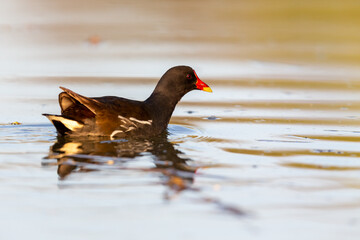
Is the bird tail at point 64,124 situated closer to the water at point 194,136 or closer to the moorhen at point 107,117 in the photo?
the moorhen at point 107,117

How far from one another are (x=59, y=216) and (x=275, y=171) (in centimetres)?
217

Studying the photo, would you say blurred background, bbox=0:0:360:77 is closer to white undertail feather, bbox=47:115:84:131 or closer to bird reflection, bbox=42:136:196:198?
white undertail feather, bbox=47:115:84:131

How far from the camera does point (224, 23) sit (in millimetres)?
16719

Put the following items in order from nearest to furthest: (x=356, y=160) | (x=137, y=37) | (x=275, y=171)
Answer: (x=275, y=171)
(x=356, y=160)
(x=137, y=37)

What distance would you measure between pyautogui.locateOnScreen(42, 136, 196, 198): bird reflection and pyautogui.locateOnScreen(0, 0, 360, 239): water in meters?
0.02

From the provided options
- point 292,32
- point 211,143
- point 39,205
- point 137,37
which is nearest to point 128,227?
point 39,205

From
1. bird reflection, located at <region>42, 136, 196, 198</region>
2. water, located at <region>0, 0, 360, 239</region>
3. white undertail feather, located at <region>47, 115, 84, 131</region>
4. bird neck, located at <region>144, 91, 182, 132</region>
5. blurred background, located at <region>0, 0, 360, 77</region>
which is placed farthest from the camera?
blurred background, located at <region>0, 0, 360, 77</region>

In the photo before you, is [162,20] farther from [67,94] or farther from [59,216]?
[59,216]

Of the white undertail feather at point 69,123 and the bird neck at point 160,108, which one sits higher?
the bird neck at point 160,108

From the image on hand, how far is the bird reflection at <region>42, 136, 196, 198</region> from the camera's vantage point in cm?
605

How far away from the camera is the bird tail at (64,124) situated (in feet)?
24.2

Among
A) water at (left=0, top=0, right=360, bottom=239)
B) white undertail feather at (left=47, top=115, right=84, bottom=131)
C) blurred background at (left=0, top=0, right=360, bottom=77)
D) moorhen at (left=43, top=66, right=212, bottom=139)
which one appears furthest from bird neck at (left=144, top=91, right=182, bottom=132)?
blurred background at (left=0, top=0, right=360, bottom=77)

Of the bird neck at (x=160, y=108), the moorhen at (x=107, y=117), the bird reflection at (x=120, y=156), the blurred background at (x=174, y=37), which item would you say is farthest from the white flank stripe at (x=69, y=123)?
the blurred background at (x=174, y=37)

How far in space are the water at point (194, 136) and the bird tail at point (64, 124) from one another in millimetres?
131
